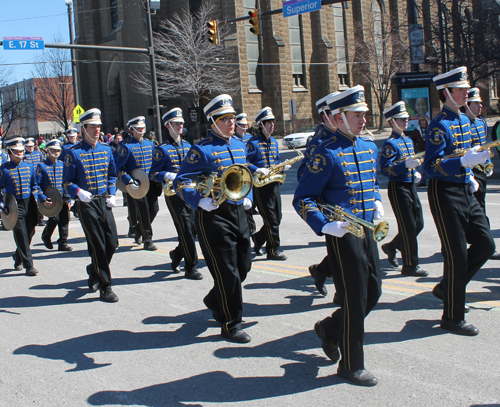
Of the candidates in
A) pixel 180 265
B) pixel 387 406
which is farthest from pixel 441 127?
pixel 180 265

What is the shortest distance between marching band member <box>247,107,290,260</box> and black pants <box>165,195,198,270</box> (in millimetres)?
1180

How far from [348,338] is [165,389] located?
147 centimetres

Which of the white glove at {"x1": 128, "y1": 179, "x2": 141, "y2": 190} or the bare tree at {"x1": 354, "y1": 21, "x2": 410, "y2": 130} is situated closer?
the white glove at {"x1": 128, "y1": 179, "x2": 141, "y2": 190}

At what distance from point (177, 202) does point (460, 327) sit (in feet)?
Answer: 14.1

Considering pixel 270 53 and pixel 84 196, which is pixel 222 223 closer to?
pixel 84 196

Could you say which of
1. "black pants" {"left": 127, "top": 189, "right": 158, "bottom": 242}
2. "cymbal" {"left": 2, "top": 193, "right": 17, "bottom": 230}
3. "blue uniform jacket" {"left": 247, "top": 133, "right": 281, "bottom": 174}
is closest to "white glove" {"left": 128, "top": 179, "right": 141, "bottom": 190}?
"black pants" {"left": 127, "top": 189, "right": 158, "bottom": 242}

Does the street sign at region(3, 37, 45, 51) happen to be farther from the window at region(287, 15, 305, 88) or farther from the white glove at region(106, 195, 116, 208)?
the window at region(287, 15, 305, 88)

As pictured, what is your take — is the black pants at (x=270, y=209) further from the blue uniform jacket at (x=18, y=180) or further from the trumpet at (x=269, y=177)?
the blue uniform jacket at (x=18, y=180)

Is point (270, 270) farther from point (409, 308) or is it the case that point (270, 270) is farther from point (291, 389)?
point (291, 389)

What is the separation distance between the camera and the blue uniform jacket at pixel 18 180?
892 centimetres

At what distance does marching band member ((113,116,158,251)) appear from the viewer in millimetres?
9844

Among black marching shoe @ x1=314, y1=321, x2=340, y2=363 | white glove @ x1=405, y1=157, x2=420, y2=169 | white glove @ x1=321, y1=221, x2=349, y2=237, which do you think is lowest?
black marching shoe @ x1=314, y1=321, x2=340, y2=363

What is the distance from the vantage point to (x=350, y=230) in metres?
4.08

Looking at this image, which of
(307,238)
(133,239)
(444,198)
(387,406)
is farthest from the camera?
(133,239)
